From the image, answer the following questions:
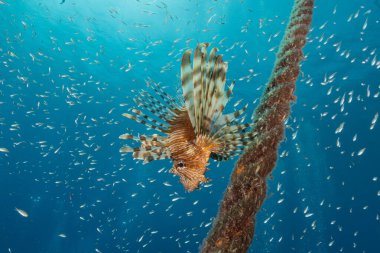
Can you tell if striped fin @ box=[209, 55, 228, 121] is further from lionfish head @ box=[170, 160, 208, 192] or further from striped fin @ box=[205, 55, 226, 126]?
lionfish head @ box=[170, 160, 208, 192]

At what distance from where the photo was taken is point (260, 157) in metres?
1.83

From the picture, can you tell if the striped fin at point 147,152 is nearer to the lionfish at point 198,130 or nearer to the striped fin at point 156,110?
the lionfish at point 198,130

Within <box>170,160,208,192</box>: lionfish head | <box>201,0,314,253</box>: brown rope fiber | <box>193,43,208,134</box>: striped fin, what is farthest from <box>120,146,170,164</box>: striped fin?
<box>201,0,314,253</box>: brown rope fiber

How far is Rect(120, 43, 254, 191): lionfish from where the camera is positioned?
97.8 inches

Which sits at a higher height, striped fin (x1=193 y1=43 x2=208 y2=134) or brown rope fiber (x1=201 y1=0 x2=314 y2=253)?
striped fin (x1=193 y1=43 x2=208 y2=134)

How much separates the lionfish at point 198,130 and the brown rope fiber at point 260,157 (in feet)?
1.58

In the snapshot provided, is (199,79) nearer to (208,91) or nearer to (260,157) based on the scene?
(208,91)

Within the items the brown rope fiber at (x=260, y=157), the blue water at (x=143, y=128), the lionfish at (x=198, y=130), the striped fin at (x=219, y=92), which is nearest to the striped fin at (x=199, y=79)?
the lionfish at (x=198, y=130)

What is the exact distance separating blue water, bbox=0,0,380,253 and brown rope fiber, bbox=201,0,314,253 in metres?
9.68

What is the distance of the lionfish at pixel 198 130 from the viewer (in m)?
2.48

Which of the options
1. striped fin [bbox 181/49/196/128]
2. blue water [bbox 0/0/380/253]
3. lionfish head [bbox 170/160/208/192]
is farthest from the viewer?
blue water [bbox 0/0/380/253]

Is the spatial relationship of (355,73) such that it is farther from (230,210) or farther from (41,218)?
(41,218)

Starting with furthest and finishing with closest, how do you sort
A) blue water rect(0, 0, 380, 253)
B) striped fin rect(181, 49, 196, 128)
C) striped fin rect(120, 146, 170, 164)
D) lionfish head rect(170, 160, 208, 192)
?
blue water rect(0, 0, 380, 253) → lionfish head rect(170, 160, 208, 192) → striped fin rect(120, 146, 170, 164) → striped fin rect(181, 49, 196, 128)

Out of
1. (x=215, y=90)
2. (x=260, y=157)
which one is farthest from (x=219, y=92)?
(x=260, y=157)
